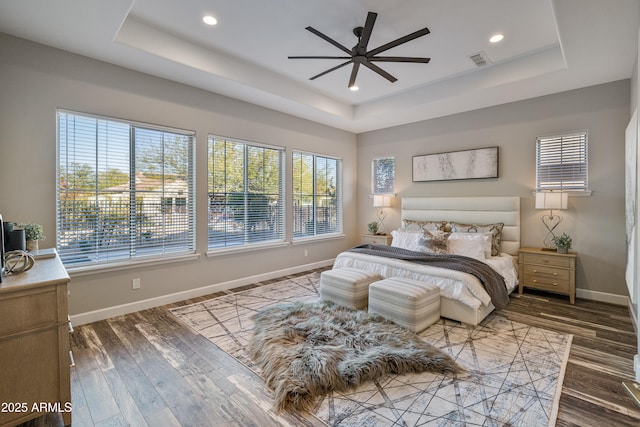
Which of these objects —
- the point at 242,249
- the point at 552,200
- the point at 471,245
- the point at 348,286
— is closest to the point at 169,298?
the point at 242,249

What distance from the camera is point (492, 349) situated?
2.65 m

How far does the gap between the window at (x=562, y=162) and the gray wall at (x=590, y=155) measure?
0.08 metres

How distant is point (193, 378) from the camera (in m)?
2.25

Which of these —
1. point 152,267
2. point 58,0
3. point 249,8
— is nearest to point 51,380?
point 152,267

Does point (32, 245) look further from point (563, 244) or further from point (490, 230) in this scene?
point (563, 244)

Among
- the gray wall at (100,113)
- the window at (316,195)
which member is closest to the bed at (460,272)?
the window at (316,195)

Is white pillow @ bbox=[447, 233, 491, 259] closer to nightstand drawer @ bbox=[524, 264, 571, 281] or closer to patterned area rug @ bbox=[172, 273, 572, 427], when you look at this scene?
nightstand drawer @ bbox=[524, 264, 571, 281]

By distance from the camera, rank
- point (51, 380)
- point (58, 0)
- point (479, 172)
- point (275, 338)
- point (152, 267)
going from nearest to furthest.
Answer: point (51, 380)
point (58, 0)
point (275, 338)
point (152, 267)
point (479, 172)

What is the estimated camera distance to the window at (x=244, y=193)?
435 centimetres

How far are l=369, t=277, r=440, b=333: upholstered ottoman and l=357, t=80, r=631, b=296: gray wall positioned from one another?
2.43m

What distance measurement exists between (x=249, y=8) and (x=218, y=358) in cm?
321

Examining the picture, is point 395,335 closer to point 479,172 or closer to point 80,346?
point 80,346

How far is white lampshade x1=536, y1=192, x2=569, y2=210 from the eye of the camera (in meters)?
3.87

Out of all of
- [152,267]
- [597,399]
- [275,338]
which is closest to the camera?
[597,399]
